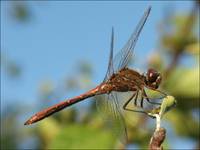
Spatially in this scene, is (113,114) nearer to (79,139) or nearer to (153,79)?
(153,79)

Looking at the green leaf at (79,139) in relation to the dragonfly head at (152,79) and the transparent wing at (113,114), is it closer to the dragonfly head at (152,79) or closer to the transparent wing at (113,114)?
the transparent wing at (113,114)

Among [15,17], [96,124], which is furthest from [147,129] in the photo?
[15,17]

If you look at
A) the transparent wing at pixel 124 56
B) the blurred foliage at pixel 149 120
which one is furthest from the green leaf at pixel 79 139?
the transparent wing at pixel 124 56

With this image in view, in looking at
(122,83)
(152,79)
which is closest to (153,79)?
(152,79)

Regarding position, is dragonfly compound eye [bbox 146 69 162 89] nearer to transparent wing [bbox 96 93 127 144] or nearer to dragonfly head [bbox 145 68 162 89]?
dragonfly head [bbox 145 68 162 89]

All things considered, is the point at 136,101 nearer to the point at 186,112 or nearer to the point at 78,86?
the point at 186,112

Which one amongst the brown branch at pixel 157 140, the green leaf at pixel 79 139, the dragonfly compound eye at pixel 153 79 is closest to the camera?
the brown branch at pixel 157 140

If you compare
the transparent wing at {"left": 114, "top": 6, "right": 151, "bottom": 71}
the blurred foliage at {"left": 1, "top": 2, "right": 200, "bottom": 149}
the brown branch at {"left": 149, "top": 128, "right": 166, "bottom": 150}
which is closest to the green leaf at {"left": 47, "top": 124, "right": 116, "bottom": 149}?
the blurred foliage at {"left": 1, "top": 2, "right": 200, "bottom": 149}
